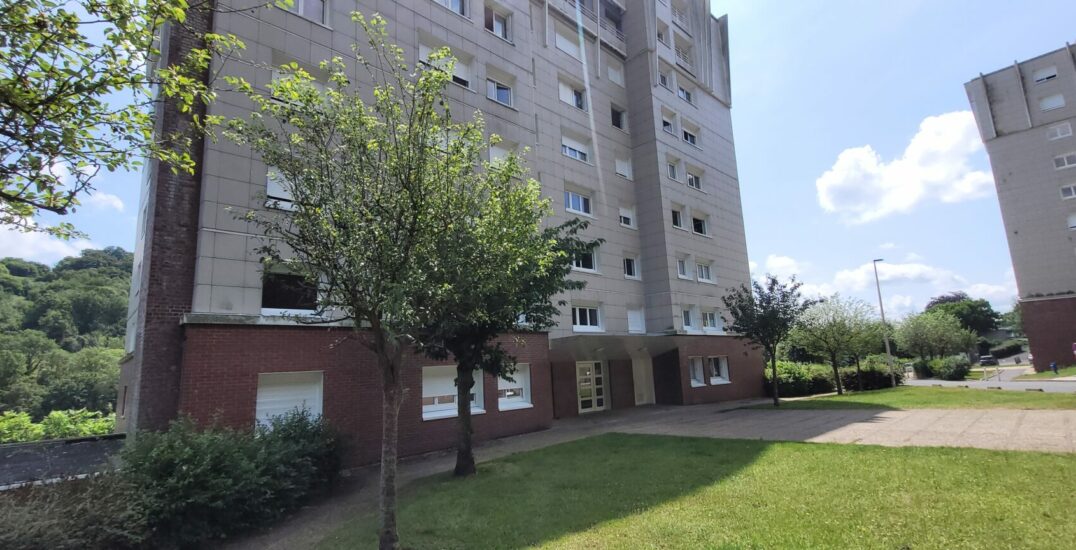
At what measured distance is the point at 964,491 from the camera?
6.07 m

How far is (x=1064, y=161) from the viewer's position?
107 ft

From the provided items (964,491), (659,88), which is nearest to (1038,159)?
(659,88)

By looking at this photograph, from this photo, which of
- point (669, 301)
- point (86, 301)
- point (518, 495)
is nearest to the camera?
point (518, 495)

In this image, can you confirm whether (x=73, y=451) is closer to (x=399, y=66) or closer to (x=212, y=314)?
(x=212, y=314)

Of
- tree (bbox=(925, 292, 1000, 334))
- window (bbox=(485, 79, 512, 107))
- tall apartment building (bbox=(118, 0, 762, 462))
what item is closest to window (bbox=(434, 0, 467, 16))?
tall apartment building (bbox=(118, 0, 762, 462))

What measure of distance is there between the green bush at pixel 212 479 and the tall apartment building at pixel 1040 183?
42966 mm

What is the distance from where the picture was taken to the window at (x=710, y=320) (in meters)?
24.9

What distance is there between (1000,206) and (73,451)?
50.5m

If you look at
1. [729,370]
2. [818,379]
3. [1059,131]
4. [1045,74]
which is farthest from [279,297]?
[1045,74]

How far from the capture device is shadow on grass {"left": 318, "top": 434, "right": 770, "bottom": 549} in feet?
20.1

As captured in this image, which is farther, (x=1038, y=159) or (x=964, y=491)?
(x=1038, y=159)

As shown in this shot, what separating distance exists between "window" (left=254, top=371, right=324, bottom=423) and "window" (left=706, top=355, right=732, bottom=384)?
18.6 meters

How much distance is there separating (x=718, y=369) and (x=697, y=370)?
6.39 feet

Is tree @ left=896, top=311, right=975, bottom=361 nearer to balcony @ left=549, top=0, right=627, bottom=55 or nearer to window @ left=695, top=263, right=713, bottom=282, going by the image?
window @ left=695, top=263, right=713, bottom=282
